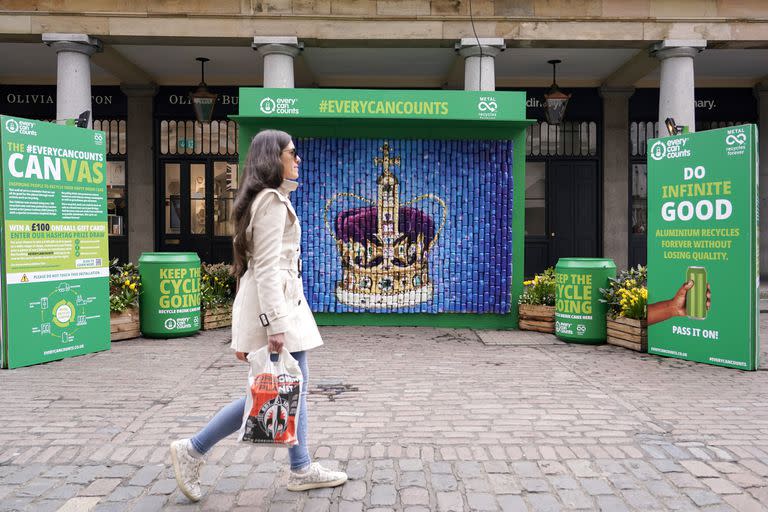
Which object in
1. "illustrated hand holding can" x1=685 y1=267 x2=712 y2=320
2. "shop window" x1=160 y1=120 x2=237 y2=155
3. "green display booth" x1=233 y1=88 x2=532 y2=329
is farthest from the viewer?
"shop window" x1=160 y1=120 x2=237 y2=155

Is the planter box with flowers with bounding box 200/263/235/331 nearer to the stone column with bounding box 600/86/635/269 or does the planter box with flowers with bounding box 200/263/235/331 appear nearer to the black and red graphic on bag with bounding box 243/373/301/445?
the black and red graphic on bag with bounding box 243/373/301/445

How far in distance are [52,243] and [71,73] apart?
5921mm

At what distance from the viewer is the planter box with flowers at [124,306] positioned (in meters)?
8.09

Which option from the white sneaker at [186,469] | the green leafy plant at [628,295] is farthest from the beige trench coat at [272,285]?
the green leafy plant at [628,295]

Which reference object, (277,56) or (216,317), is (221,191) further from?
(216,317)

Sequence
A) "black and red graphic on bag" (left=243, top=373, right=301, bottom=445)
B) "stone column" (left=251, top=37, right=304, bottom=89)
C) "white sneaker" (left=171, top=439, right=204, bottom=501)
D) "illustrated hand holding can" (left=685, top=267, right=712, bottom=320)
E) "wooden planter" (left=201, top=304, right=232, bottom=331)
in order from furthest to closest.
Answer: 1. "stone column" (left=251, top=37, right=304, bottom=89)
2. "wooden planter" (left=201, top=304, right=232, bottom=331)
3. "illustrated hand holding can" (left=685, top=267, right=712, bottom=320)
4. "white sneaker" (left=171, top=439, right=204, bottom=501)
5. "black and red graphic on bag" (left=243, top=373, right=301, bottom=445)

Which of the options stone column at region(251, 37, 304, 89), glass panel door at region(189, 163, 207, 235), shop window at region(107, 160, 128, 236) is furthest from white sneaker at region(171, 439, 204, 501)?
shop window at region(107, 160, 128, 236)

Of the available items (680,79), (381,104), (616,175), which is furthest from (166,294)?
(616,175)

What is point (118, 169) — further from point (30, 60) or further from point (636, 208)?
point (636, 208)

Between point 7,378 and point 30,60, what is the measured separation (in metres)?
10.3

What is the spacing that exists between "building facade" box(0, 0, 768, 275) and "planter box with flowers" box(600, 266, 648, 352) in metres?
4.97

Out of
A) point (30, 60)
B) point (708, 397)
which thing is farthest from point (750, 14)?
point (30, 60)

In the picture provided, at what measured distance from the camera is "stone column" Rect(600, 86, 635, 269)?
15.2 meters

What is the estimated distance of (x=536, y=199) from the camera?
15.4m
